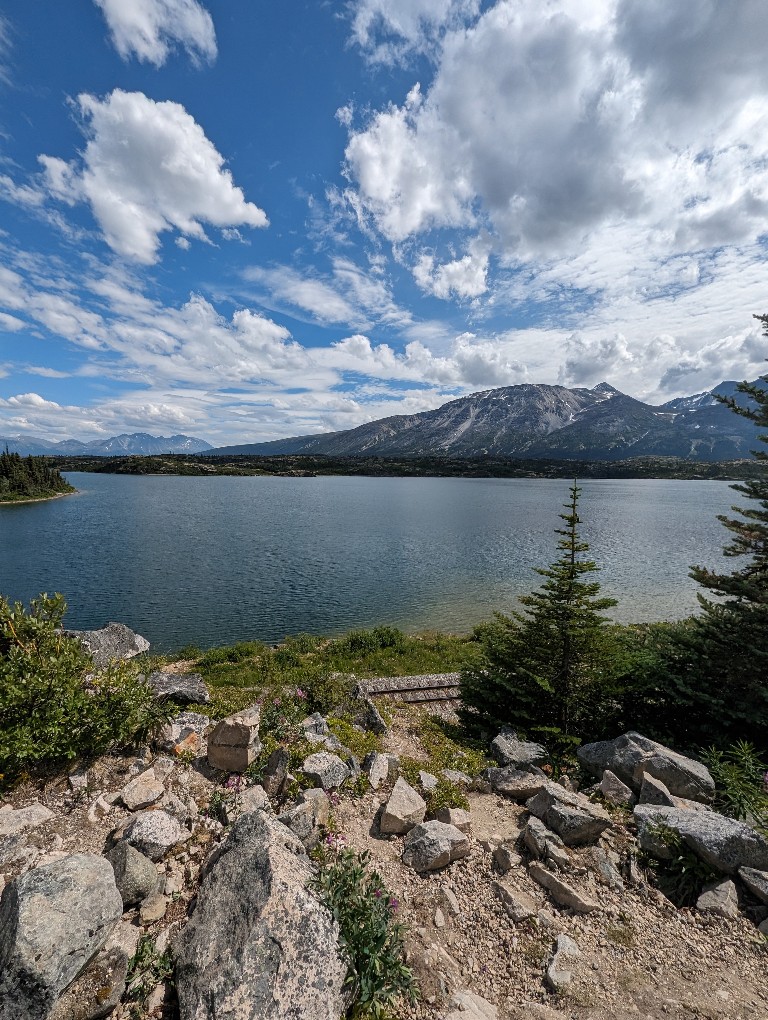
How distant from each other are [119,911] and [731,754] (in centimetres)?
1540

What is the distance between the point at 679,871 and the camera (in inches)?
326

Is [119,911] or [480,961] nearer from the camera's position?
[119,911]

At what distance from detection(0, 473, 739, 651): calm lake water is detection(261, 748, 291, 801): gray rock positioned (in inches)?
931

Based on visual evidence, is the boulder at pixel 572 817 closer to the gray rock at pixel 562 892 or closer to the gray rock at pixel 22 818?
the gray rock at pixel 562 892

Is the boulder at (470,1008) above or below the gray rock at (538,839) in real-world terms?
above

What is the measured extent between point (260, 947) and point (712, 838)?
8.10 metres

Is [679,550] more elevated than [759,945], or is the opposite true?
[759,945]

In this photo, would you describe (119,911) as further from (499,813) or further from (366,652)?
(366,652)

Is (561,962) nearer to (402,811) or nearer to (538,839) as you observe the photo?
(538,839)

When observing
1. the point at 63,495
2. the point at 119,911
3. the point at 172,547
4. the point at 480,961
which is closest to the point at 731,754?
the point at 480,961

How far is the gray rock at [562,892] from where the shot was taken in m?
7.50

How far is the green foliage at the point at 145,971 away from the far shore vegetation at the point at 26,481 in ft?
516

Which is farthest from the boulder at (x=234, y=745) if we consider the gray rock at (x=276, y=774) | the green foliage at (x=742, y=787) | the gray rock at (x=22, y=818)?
the green foliage at (x=742, y=787)

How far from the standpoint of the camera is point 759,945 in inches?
274
